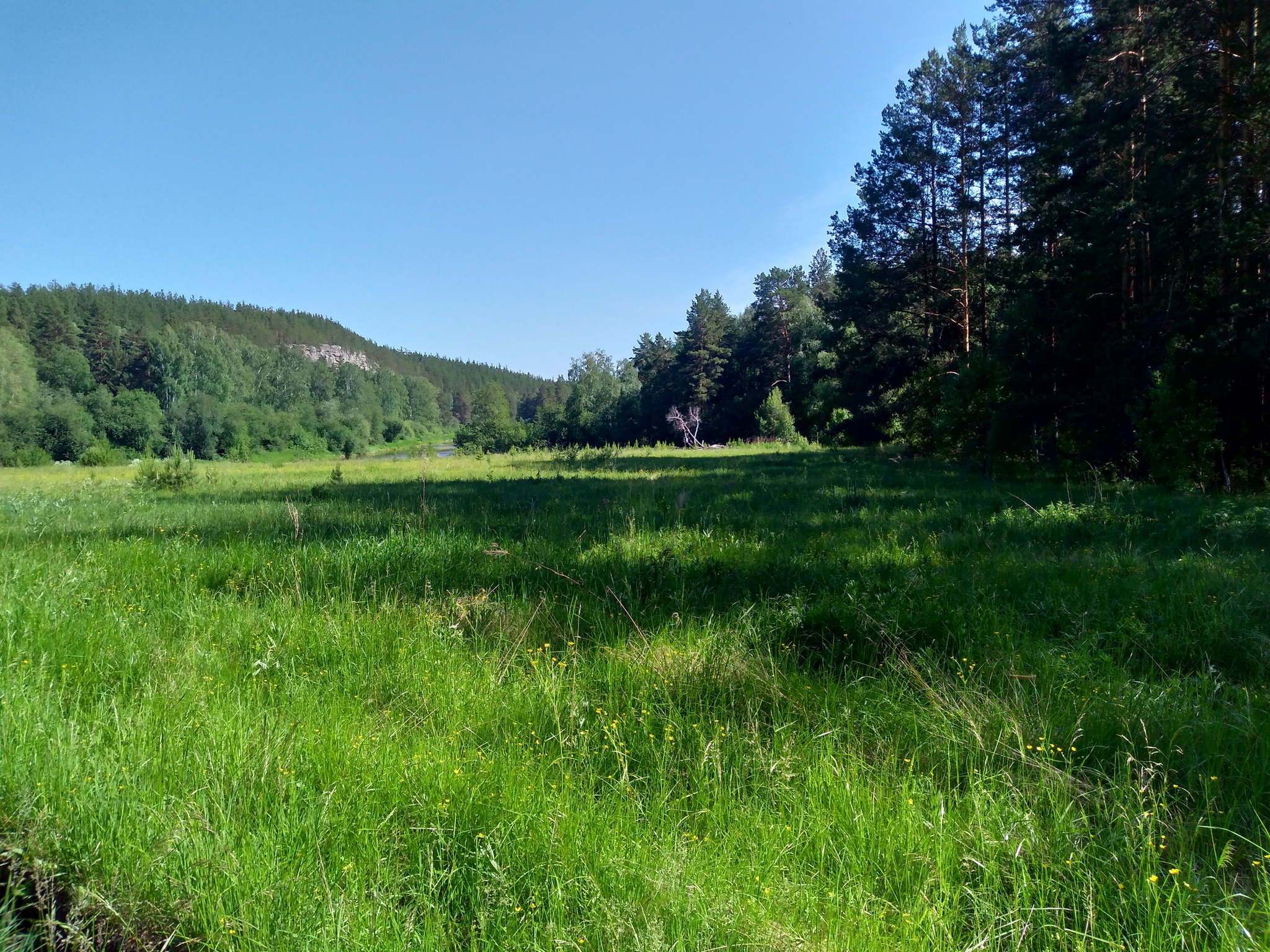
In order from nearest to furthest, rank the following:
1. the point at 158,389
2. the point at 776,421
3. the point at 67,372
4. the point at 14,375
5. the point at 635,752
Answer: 1. the point at 635,752
2. the point at 776,421
3. the point at 14,375
4. the point at 67,372
5. the point at 158,389

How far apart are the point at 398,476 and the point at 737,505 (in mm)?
14661

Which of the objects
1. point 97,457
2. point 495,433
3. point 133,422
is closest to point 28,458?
point 97,457

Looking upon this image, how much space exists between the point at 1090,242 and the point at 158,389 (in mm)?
106888

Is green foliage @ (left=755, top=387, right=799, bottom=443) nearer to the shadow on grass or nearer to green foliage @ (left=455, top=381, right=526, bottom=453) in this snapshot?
green foliage @ (left=455, top=381, right=526, bottom=453)

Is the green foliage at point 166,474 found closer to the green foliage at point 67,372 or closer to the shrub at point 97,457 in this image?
the shrub at point 97,457

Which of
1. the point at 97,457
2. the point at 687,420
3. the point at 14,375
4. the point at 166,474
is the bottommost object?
the point at 166,474

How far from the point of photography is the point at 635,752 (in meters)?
2.76

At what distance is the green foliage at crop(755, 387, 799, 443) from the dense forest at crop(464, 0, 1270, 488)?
52.2ft

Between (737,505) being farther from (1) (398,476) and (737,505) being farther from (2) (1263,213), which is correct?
(1) (398,476)

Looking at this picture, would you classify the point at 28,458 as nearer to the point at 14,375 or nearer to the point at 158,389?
the point at 14,375

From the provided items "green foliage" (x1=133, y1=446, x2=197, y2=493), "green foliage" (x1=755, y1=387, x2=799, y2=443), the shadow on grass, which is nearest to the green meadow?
the shadow on grass

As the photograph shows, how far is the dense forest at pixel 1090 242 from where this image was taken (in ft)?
38.8

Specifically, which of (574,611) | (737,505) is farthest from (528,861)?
(737,505)

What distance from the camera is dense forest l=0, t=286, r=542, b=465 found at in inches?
2313
